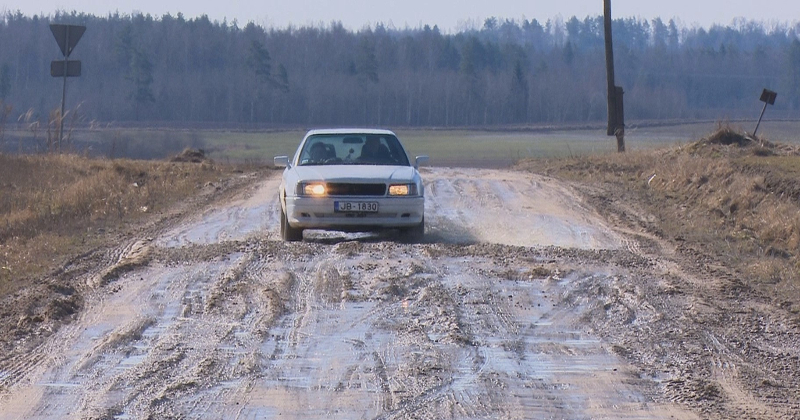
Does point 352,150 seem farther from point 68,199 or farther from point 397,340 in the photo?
point 397,340

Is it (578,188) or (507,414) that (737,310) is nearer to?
(507,414)

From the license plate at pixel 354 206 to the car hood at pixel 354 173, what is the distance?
0.95ft

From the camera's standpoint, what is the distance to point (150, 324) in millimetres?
7562

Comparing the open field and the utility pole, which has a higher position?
the utility pole

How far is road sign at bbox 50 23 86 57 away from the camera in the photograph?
72.2 feet

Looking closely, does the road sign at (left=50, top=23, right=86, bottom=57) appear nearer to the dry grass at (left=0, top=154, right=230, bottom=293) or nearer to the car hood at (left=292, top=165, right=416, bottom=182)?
the dry grass at (left=0, top=154, right=230, bottom=293)

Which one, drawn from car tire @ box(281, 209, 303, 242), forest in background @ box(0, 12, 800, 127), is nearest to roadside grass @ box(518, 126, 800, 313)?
car tire @ box(281, 209, 303, 242)

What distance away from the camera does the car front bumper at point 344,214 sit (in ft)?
38.9

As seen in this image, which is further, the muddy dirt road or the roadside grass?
the roadside grass

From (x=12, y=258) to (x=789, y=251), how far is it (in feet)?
27.6

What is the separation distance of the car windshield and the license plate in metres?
1.19

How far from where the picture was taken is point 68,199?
15.5 metres

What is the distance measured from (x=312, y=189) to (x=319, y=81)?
84.6 metres

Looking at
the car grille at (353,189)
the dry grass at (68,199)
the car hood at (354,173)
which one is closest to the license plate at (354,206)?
the car grille at (353,189)
